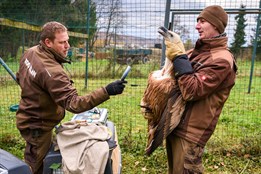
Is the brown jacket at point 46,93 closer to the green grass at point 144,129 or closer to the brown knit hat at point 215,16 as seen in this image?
the green grass at point 144,129

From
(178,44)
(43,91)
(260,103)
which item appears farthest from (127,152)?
(260,103)

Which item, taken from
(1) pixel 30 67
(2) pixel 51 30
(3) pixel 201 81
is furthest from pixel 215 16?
(1) pixel 30 67

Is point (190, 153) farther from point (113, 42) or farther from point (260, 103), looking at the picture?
point (260, 103)

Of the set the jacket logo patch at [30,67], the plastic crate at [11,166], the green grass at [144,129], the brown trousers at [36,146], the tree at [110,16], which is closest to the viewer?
the plastic crate at [11,166]

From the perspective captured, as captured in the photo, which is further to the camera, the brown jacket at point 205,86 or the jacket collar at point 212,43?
the jacket collar at point 212,43

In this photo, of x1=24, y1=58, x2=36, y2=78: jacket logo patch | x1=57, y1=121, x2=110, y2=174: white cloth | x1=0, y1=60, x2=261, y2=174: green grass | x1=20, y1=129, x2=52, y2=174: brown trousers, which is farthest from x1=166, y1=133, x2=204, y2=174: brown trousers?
x1=24, y1=58, x2=36, y2=78: jacket logo patch

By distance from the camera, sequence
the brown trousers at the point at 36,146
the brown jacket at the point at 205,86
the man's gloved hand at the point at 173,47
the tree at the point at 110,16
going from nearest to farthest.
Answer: the brown jacket at the point at 205,86
the man's gloved hand at the point at 173,47
the brown trousers at the point at 36,146
the tree at the point at 110,16

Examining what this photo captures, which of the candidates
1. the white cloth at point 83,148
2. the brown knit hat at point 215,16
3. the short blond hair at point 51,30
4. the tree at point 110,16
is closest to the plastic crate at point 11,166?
the white cloth at point 83,148

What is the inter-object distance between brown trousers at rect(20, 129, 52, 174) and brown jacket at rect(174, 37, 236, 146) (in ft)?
4.08

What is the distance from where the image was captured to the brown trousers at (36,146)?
2957mm

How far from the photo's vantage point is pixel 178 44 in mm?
2572

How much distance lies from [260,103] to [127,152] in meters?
4.51

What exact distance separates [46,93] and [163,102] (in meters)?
1.04

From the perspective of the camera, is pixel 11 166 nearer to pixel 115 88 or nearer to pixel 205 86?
pixel 115 88
